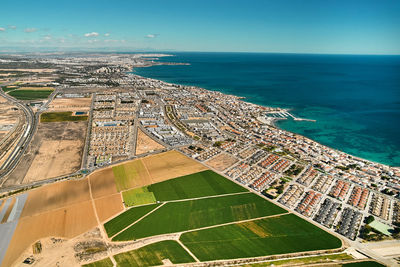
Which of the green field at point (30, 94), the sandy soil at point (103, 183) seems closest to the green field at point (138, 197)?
the sandy soil at point (103, 183)

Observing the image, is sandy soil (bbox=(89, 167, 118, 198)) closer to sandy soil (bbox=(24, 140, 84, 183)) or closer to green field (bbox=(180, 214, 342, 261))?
sandy soil (bbox=(24, 140, 84, 183))

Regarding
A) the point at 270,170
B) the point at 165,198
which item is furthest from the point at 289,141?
the point at 165,198

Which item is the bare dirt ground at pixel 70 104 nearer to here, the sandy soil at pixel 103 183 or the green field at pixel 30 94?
the green field at pixel 30 94

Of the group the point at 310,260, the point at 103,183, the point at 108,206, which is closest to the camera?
the point at 310,260

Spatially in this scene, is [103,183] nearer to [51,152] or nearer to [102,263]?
[102,263]

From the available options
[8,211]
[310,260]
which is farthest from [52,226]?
[310,260]

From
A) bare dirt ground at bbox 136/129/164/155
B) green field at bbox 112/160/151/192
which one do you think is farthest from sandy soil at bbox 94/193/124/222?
bare dirt ground at bbox 136/129/164/155

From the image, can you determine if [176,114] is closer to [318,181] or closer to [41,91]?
[318,181]
